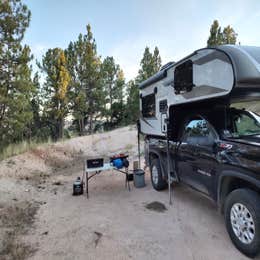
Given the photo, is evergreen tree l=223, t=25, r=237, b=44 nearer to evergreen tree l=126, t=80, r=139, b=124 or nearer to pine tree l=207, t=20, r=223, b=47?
pine tree l=207, t=20, r=223, b=47

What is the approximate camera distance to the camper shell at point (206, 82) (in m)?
2.48

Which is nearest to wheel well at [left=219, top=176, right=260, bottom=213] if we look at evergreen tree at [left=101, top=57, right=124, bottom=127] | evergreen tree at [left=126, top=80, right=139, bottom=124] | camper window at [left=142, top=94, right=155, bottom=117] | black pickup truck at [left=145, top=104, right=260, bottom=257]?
black pickup truck at [left=145, top=104, right=260, bottom=257]

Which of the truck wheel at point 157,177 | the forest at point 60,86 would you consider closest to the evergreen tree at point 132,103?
the forest at point 60,86

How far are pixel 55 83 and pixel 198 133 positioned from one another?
39.9ft

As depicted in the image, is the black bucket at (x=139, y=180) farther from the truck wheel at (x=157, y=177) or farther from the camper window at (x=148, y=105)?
the camper window at (x=148, y=105)

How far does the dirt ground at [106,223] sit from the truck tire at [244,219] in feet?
0.54

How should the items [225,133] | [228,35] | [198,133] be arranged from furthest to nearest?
[228,35] < [198,133] < [225,133]

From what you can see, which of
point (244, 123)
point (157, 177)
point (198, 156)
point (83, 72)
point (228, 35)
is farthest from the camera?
point (83, 72)

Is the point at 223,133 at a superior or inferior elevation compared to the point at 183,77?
inferior

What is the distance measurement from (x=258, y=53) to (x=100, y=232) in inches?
126

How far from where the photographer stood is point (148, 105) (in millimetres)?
5438

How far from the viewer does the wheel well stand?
2410 millimetres

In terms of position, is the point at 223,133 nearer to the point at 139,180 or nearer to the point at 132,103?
the point at 139,180

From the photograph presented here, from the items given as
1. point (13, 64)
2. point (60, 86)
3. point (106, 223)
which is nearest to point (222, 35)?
point (60, 86)
